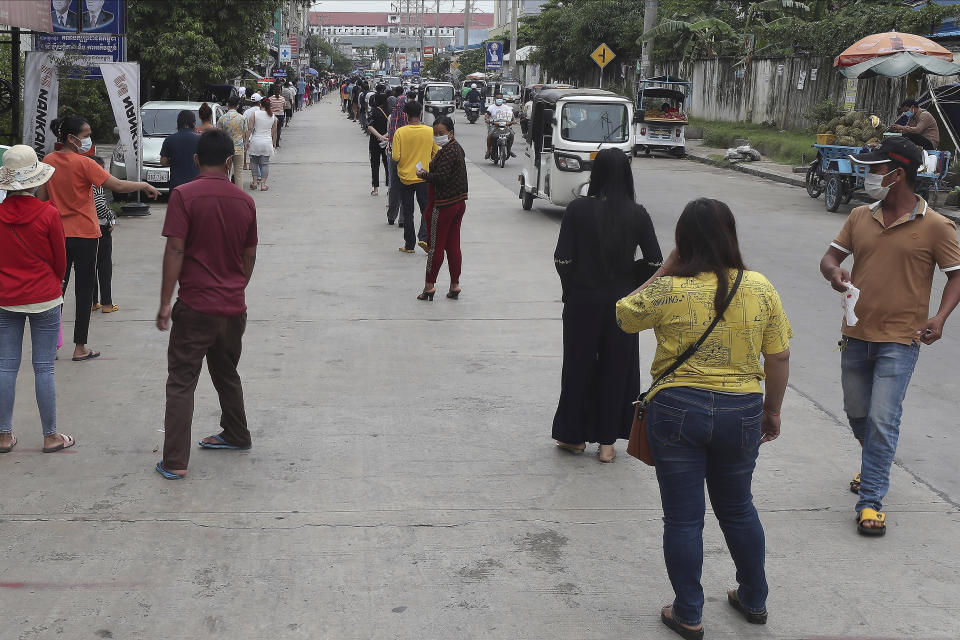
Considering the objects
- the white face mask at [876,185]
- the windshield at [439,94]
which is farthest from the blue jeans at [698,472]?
the windshield at [439,94]

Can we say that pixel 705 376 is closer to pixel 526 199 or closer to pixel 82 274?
pixel 82 274

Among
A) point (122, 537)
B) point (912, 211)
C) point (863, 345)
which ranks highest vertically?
point (912, 211)

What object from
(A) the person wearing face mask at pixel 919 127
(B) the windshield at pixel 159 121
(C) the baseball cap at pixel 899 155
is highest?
(A) the person wearing face mask at pixel 919 127

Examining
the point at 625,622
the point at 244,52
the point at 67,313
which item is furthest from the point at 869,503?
the point at 244,52

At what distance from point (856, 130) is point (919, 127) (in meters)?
2.33

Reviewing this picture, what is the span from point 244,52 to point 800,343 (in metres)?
21.9

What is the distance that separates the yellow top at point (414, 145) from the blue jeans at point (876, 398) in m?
7.22

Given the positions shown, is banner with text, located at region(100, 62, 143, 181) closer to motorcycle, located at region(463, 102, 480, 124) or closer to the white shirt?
the white shirt

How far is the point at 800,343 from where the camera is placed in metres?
8.82

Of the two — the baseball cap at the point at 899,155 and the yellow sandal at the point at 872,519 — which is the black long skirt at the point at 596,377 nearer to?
the yellow sandal at the point at 872,519

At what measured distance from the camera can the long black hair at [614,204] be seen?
5.43m

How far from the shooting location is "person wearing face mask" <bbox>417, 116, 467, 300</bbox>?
31.7 feet

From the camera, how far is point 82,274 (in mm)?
7754

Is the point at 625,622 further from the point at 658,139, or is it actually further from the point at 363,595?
the point at 658,139
